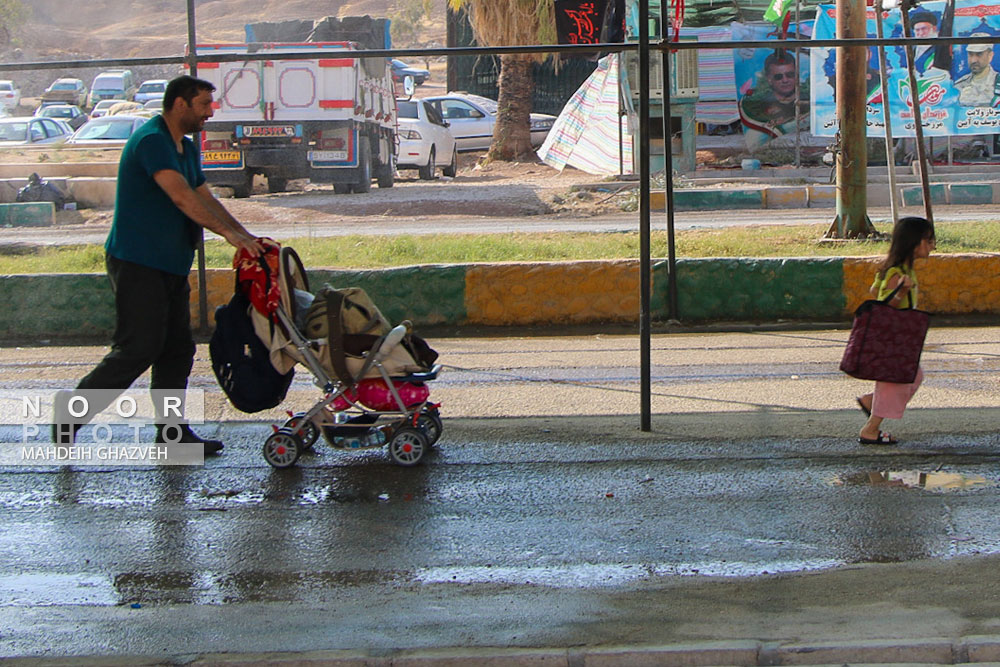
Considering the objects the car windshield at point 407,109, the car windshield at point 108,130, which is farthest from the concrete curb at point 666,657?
the car windshield at point 108,130

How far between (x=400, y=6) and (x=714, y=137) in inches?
1447

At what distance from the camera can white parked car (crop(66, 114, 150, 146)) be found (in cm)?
2238

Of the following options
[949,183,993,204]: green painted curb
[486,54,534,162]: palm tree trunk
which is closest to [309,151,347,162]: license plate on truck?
[486,54,534,162]: palm tree trunk

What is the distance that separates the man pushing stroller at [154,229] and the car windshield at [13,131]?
19590mm

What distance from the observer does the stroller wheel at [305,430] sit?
218 inches

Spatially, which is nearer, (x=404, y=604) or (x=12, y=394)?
(x=404, y=604)

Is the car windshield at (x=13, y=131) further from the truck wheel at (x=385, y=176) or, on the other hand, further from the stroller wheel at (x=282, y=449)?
the stroller wheel at (x=282, y=449)

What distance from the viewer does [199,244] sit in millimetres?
6488

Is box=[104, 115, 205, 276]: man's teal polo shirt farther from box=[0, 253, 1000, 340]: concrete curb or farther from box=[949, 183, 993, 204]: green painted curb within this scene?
box=[949, 183, 993, 204]: green painted curb

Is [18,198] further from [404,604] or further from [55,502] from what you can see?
[404,604]

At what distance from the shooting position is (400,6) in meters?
59.3

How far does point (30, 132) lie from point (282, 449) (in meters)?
20.3

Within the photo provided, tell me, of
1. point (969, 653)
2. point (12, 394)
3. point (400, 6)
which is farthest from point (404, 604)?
point (400, 6)

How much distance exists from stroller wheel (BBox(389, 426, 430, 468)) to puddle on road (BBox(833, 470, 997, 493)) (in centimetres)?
190
